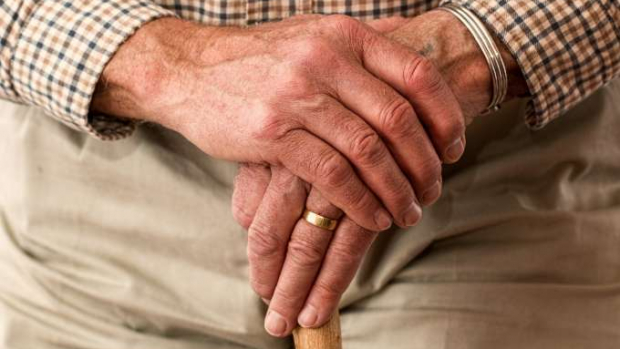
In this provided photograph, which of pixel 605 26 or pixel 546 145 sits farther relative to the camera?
pixel 546 145

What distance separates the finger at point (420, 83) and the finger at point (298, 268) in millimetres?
149

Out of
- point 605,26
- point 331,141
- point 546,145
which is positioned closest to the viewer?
point 331,141

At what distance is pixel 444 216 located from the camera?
1.20 m

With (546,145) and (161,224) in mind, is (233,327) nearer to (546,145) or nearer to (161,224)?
(161,224)

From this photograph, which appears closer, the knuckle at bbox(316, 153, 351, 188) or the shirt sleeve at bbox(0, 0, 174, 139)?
the knuckle at bbox(316, 153, 351, 188)

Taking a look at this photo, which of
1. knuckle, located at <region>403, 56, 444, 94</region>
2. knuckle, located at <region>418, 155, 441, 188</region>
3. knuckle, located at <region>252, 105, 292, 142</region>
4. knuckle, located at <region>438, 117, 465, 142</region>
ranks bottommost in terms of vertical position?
knuckle, located at <region>418, 155, 441, 188</region>

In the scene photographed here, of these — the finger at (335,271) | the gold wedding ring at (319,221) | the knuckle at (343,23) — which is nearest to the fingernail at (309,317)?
the finger at (335,271)

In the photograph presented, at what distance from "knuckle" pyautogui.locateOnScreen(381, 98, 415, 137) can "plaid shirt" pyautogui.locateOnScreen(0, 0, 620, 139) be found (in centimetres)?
19

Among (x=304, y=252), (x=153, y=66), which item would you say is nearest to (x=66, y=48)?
(x=153, y=66)

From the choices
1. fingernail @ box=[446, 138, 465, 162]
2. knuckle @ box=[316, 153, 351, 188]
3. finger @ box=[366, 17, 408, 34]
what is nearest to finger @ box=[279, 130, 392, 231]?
knuckle @ box=[316, 153, 351, 188]

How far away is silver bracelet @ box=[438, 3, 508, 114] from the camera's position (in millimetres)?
1062

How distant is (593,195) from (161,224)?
1.96ft

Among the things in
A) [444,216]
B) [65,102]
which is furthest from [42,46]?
[444,216]

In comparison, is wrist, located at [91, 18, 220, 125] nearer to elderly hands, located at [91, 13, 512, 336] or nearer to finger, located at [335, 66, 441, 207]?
elderly hands, located at [91, 13, 512, 336]
